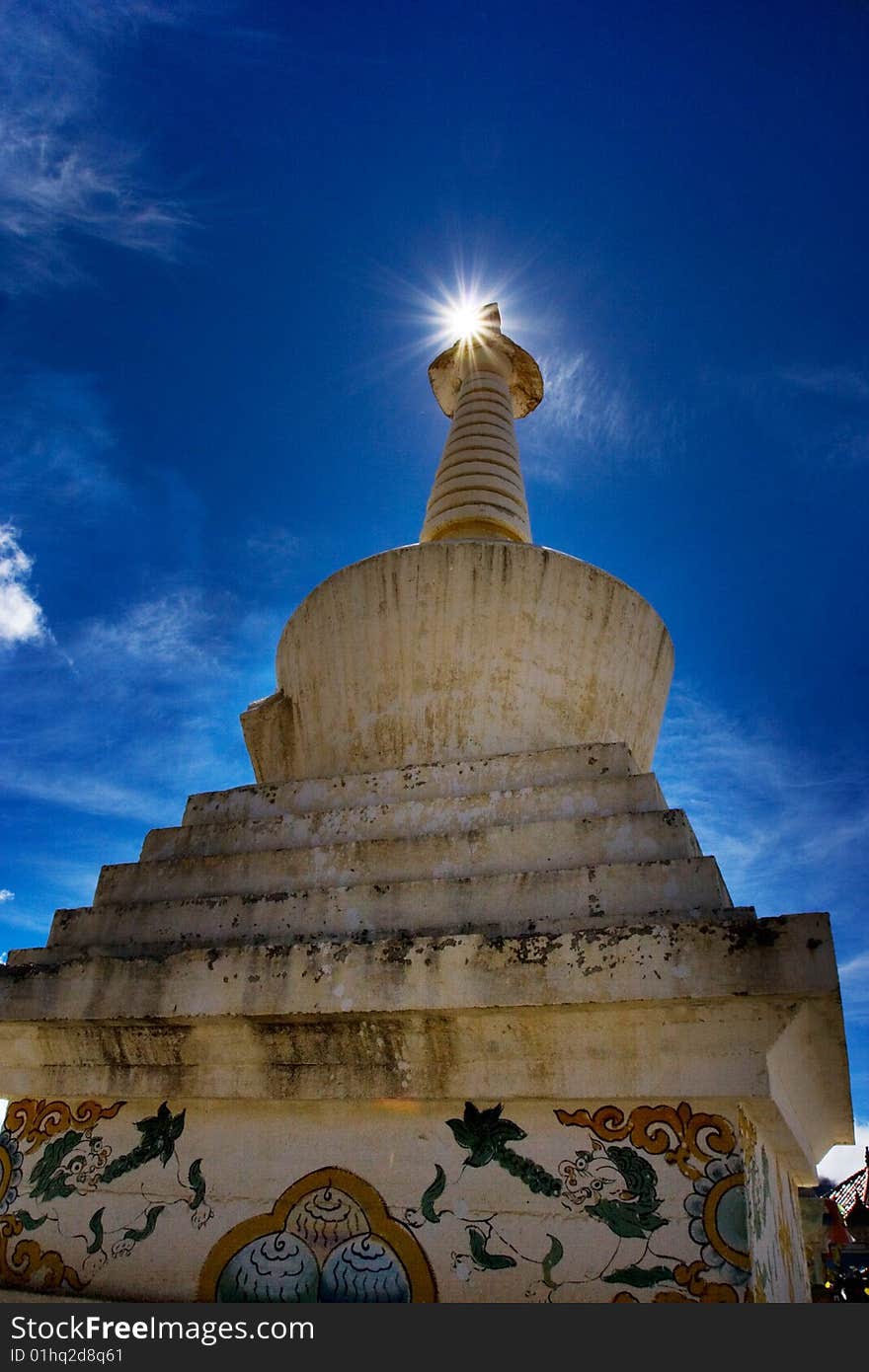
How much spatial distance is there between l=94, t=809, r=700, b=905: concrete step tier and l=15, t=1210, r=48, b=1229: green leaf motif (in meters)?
1.65

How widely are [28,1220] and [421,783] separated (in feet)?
9.70

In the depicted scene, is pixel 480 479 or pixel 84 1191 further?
pixel 480 479

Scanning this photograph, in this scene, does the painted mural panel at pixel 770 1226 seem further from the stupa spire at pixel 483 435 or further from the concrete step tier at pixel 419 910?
the stupa spire at pixel 483 435

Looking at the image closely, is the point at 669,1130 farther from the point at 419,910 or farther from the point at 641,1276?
the point at 419,910

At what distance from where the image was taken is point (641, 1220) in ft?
11.3

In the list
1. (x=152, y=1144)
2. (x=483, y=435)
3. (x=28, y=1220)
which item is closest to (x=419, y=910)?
(x=152, y=1144)

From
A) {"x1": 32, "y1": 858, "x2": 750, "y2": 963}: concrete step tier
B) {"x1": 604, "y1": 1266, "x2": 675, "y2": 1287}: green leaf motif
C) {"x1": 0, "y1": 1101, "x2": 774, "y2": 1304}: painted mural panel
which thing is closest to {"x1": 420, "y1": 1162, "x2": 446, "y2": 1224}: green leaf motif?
{"x1": 0, "y1": 1101, "x2": 774, "y2": 1304}: painted mural panel

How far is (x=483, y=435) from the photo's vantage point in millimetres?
8852

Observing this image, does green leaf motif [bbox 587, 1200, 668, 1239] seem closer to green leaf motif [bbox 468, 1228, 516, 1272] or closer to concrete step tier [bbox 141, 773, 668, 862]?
green leaf motif [bbox 468, 1228, 516, 1272]

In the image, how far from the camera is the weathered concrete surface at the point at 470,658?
5934 millimetres

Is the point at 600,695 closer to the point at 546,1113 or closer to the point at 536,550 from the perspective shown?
the point at 536,550

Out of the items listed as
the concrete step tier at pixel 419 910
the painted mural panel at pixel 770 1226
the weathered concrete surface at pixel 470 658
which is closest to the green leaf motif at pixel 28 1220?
the concrete step tier at pixel 419 910

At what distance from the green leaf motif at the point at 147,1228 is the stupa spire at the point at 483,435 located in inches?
217

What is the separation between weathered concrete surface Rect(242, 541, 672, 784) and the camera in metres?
5.93
